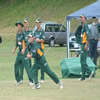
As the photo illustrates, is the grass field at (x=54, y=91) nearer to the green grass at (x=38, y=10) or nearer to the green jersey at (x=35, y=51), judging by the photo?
the green jersey at (x=35, y=51)

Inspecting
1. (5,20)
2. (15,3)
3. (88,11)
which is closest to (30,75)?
(88,11)

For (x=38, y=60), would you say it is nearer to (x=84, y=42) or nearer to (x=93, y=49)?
(x=84, y=42)

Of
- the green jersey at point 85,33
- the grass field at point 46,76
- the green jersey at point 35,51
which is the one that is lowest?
the grass field at point 46,76

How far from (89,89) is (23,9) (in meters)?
44.8

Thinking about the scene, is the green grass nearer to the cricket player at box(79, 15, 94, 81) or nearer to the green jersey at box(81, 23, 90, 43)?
the cricket player at box(79, 15, 94, 81)

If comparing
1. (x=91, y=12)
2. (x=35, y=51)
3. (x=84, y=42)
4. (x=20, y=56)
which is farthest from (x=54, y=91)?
(x=91, y=12)

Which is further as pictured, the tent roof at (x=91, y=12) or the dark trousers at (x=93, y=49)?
the tent roof at (x=91, y=12)

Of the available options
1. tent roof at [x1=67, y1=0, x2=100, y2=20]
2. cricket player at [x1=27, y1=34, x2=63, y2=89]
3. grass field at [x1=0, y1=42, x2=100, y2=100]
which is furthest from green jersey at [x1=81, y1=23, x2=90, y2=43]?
tent roof at [x1=67, y1=0, x2=100, y2=20]

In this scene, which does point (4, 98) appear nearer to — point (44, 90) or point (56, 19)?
point (44, 90)

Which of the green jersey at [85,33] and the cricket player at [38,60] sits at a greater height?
Result: the green jersey at [85,33]

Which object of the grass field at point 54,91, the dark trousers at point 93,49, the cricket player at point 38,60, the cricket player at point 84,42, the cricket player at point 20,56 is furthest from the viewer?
the dark trousers at point 93,49

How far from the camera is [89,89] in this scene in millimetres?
13789

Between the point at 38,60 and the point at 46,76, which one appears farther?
the point at 46,76

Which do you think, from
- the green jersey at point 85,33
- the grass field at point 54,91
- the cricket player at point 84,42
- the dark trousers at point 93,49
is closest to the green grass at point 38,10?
the dark trousers at point 93,49
